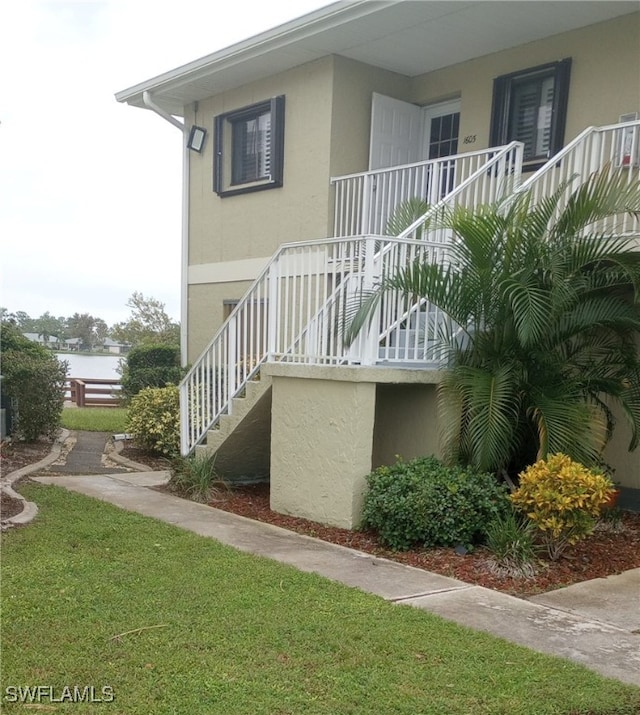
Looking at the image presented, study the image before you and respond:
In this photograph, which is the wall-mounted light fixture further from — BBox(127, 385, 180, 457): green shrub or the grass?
the grass

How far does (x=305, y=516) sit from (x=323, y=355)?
5.24 feet

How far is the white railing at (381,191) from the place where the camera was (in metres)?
9.58

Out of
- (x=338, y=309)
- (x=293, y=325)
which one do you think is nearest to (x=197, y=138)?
(x=293, y=325)

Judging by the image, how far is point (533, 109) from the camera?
9359mm

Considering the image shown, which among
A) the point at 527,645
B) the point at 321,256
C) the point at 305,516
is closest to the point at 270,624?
the point at 527,645

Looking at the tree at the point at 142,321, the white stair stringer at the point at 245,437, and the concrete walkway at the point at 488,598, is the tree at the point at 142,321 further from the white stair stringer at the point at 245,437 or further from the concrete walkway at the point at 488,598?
the concrete walkway at the point at 488,598

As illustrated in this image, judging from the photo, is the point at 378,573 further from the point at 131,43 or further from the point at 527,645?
the point at 131,43

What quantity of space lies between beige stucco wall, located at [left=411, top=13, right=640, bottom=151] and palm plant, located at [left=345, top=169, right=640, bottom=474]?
2.56 m

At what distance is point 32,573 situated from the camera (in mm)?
4777

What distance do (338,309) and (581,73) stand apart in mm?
4544

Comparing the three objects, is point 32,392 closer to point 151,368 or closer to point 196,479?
point 151,368

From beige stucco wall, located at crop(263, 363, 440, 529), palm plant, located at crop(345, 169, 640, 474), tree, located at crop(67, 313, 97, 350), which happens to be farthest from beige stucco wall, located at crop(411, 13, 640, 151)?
tree, located at crop(67, 313, 97, 350)

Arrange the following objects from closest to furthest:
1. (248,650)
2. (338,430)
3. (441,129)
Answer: (248,650)
(338,430)
(441,129)

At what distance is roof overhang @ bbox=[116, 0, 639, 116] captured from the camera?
28.0ft
